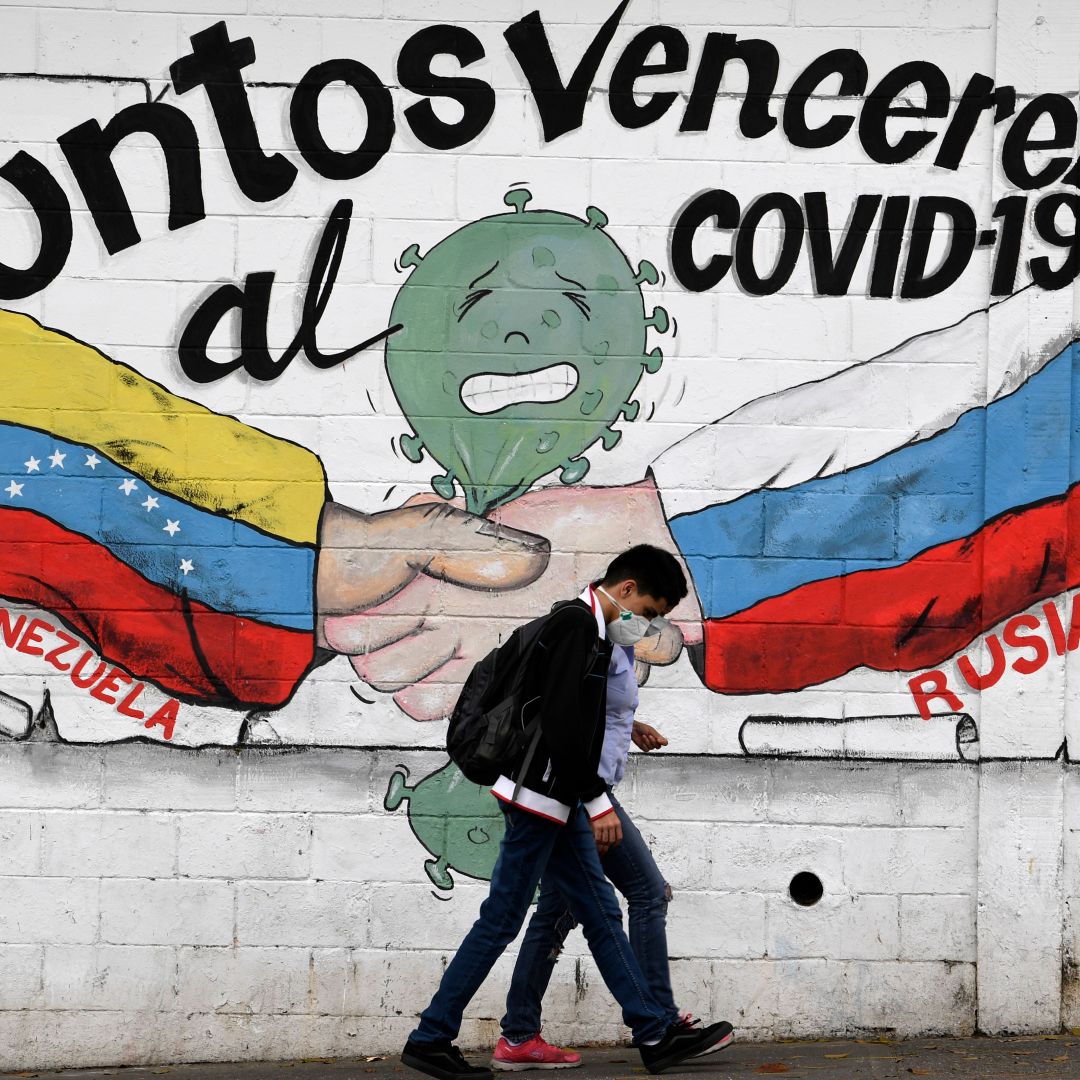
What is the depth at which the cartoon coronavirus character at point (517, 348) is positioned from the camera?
547 centimetres

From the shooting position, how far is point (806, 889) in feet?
17.9

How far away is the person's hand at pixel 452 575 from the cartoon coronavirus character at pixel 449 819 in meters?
0.26

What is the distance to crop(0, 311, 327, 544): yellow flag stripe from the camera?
546 centimetres

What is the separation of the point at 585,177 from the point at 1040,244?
5.44 feet

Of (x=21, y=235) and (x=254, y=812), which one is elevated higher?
(x=21, y=235)

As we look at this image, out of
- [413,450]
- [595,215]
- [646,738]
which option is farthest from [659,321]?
[646,738]

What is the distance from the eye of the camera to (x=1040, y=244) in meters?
5.45

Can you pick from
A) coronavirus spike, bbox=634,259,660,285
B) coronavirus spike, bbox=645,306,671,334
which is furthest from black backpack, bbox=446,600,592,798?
coronavirus spike, bbox=634,259,660,285

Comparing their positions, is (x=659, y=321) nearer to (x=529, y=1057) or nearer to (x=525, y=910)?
(x=525, y=910)

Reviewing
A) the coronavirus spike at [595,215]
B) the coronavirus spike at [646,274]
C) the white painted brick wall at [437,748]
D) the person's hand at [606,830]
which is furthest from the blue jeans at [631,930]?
the coronavirus spike at [595,215]

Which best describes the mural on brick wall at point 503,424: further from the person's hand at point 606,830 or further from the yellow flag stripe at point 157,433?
the person's hand at point 606,830

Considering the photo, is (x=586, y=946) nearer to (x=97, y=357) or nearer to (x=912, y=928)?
(x=912, y=928)

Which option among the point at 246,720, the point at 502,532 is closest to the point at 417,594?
the point at 502,532

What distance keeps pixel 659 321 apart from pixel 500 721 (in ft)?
5.48
